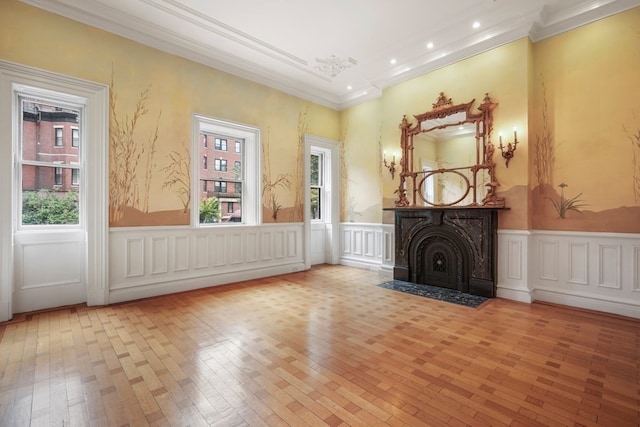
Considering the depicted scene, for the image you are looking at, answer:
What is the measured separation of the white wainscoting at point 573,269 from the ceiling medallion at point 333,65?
3594 millimetres

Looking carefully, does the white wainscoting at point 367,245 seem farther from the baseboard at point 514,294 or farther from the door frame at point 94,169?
the door frame at point 94,169

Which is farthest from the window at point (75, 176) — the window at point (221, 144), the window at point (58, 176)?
the window at point (221, 144)

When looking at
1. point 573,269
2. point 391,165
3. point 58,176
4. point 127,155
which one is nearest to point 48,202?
point 58,176

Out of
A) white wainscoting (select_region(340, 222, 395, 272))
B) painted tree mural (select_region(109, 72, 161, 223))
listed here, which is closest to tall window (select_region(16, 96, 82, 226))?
painted tree mural (select_region(109, 72, 161, 223))

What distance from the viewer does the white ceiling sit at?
11.6 feet

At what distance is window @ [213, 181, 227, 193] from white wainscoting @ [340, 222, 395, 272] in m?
2.67

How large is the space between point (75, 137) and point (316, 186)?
4180 millimetres

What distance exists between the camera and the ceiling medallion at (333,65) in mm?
4887

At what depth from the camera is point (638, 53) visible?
328 cm

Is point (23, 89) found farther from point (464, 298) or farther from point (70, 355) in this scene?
point (464, 298)

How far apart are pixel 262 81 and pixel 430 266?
4.31 m

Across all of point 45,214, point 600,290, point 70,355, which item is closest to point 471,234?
point 600,290

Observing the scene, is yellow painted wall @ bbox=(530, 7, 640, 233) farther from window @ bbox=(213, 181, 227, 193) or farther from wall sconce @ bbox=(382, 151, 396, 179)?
window @ bbox=(213, 181, 227, 193)

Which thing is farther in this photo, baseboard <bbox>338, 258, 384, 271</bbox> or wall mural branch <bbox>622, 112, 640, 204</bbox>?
baseboard <bbox>338, 258, 384, 271</bbox>
